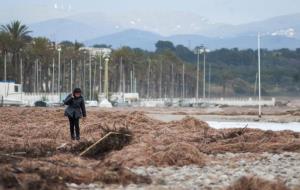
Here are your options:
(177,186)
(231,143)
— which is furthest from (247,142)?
(177,186)

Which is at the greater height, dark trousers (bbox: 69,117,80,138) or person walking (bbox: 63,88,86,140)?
person walking (bbox: 63,88,86,140)

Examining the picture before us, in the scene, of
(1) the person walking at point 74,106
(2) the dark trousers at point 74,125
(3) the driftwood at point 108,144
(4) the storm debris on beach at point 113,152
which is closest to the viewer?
(4) the storm debris on beach at point 113,152

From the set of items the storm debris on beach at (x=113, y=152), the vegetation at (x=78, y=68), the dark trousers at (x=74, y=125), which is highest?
the vegetation at (x=78, y=68)

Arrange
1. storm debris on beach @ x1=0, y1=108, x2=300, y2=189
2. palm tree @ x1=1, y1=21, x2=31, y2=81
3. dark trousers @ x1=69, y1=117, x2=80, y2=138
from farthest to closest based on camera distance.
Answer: palm tree @ x1=1, y1=21, x2=31, y2=81, dark trousers @ x1=69, y1=117, x2=80, y2=138, storm debris on beach @ x1=0, y1=108, x2=300, y2=189

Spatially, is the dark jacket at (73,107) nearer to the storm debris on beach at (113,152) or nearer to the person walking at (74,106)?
the person walking at (74,106)

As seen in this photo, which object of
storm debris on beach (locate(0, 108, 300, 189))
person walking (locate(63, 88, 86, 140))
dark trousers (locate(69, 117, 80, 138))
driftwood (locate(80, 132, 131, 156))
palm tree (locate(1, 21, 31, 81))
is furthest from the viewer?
palm tree (locate(1, 21, 31, 81))

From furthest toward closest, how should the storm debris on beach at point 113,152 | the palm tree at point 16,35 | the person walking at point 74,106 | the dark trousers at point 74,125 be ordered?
the palm tree at point 16,35 → the dark trousers at point 74,125 → the person walking at point 74,106 → the storm debris on beach at point 113,152

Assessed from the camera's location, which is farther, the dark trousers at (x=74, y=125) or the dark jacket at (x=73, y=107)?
the dark trousers at (x=74, y=125)

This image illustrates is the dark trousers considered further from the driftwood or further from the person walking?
the driftwood

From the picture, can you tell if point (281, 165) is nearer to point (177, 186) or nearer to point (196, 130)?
point (177, 186)

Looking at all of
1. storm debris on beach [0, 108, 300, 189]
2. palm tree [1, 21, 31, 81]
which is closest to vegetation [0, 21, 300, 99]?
palm tree [1, 21, 31, 81]

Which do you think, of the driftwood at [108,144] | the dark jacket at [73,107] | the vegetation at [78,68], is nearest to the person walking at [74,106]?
the dark jacket at [73,107]

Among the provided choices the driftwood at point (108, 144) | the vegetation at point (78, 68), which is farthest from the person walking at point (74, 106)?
the vegetation at point (78, 68)

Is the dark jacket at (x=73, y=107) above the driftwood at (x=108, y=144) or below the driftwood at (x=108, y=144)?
above
